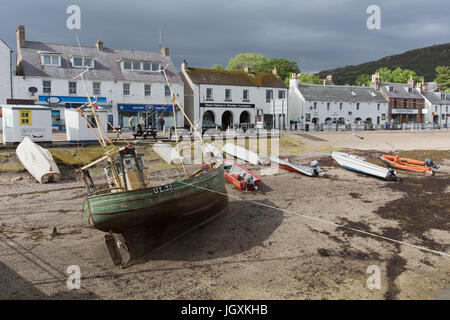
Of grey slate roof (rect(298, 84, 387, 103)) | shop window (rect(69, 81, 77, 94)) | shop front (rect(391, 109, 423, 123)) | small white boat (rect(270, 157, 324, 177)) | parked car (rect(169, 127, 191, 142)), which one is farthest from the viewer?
shop front (rect(391, 109, 423, 123))

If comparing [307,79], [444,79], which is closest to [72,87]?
[307,79]

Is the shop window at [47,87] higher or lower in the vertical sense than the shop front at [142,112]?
higher

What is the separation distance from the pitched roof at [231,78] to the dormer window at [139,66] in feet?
15.2

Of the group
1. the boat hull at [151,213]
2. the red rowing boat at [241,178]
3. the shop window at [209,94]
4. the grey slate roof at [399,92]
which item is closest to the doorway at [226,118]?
the shop window at [209,94]

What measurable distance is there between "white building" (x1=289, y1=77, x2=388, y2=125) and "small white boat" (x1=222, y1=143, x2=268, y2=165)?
27404 mm

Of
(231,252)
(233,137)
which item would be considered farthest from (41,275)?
(233,137)

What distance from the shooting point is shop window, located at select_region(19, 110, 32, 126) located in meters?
20.2

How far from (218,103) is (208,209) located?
32.7m

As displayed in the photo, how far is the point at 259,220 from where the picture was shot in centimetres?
1213

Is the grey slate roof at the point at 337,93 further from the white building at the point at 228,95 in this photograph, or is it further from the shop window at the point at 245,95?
the shop window at the point at 245,95

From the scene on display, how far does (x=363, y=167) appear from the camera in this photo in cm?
1930

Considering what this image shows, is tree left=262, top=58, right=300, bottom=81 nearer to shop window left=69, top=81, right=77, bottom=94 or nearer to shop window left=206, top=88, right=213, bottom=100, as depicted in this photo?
shop window left=206, top=88, right=213, bottom=100

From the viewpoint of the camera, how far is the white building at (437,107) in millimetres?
63281

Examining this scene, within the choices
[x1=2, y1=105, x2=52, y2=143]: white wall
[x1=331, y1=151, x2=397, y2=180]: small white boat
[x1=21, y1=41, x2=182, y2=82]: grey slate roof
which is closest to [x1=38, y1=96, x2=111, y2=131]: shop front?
[x1=21, y1=41, x2=182, y2=82]: grey slate roof
